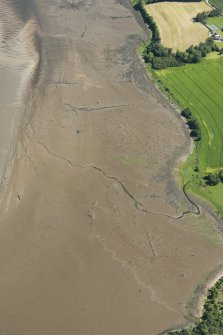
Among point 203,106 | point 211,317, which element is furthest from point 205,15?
point 211,317

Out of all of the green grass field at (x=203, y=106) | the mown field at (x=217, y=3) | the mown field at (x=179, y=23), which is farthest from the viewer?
the mown field at (x=217, y=3)

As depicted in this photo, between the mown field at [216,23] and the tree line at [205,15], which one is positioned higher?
the tree line at [205,15]

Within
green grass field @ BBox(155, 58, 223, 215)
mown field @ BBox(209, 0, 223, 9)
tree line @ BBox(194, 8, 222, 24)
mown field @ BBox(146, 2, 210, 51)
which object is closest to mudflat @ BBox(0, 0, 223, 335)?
green grass field @ BBox(155, 58, 223, 215)

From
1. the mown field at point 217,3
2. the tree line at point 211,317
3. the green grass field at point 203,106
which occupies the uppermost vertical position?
the mown field at point 217,3

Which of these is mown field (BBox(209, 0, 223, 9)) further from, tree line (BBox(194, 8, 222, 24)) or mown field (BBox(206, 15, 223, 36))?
mown field (BBox(206, 15, 223, 36))

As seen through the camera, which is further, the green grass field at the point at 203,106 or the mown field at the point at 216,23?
the mown field at the point at 216,23

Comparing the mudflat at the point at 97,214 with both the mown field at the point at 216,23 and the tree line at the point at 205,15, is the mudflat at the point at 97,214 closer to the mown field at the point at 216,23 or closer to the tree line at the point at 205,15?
the mown field at the point at 216,23

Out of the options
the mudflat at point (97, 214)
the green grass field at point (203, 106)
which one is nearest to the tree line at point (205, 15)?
the green grass field at point (203, 106)
